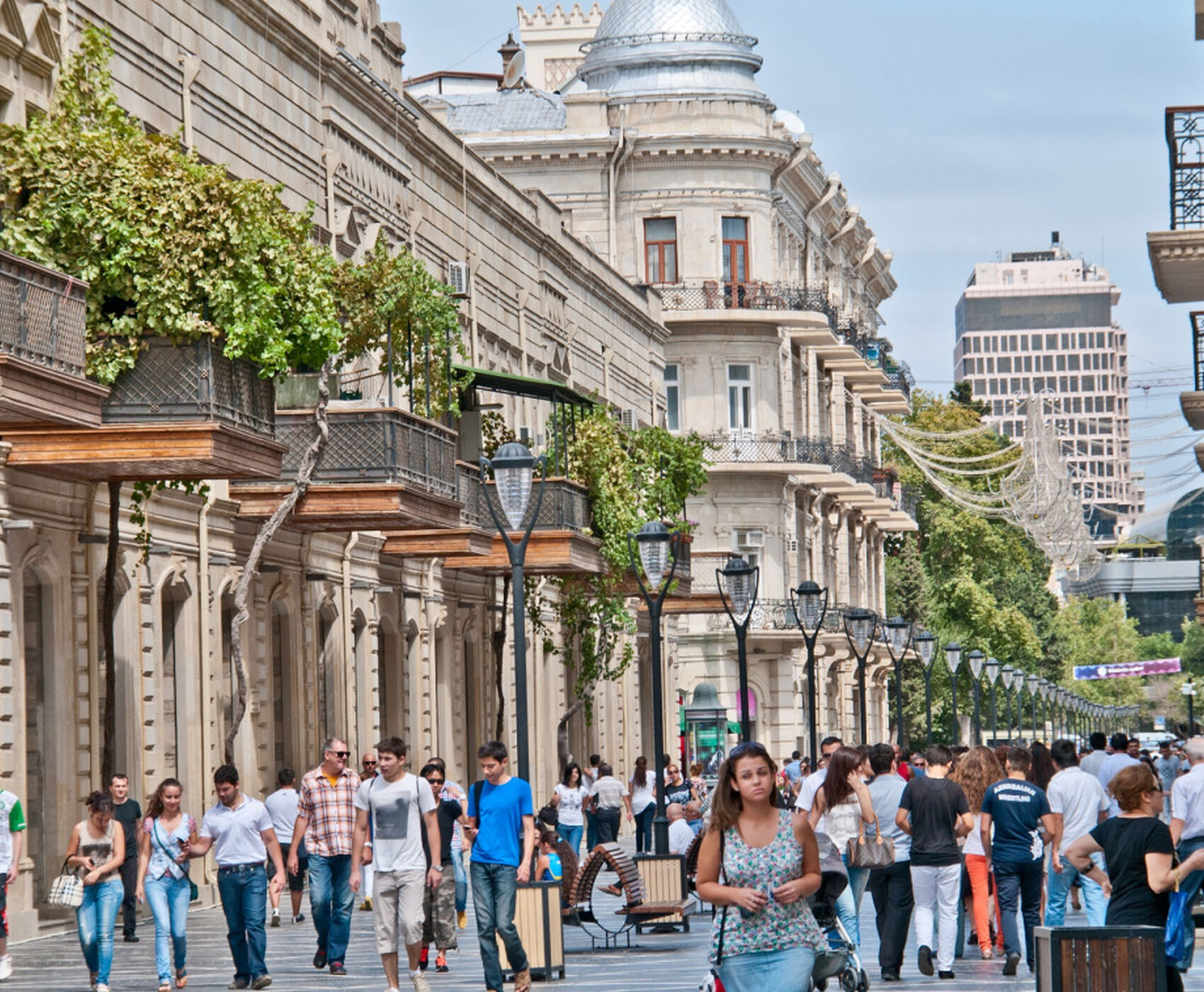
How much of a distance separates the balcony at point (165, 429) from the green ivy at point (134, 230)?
0.18 m

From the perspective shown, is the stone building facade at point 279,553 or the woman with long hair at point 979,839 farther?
the stone building facade at point 279,553

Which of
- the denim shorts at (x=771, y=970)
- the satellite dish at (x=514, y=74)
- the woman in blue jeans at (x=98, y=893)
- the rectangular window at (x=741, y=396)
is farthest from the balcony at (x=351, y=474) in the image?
the satellite dish at (x=514, y=74)

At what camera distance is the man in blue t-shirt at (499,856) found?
52.4 feet

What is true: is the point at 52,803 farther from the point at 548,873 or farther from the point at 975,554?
the point at 975,554

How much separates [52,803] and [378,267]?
8.31 m

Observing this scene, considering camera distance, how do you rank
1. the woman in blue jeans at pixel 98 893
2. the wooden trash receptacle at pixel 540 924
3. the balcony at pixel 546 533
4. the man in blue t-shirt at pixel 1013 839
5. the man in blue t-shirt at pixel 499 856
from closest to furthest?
the man in blue t-shirt at pixel 499 856 → the woman in blue jeans at pixel 98 893 → the man in blue t-shirt at pixel 1013 839 → the wooden trash receptacle at pixel 540 924 → the balcony at pixel 546 533

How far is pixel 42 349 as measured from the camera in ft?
59.8

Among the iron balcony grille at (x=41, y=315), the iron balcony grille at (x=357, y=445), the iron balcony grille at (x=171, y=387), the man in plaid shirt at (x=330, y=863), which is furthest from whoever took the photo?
the iron balcony grille at (x=357, y=445)

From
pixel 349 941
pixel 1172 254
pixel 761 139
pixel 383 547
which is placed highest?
pixel 761 139

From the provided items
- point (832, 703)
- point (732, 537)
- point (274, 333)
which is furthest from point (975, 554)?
point (274, 333)

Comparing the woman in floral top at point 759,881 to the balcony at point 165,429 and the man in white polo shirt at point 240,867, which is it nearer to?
the man in white polo shirt at point 240,867

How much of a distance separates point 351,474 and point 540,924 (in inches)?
376

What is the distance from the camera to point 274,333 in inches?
832

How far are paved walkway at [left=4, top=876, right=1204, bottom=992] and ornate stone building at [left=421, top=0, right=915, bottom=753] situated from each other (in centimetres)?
3379
